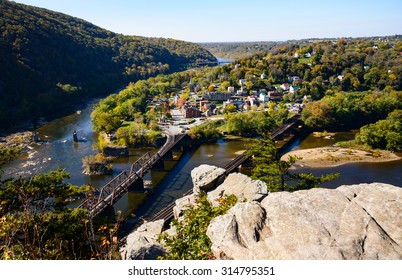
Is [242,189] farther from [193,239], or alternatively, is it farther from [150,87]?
[150,87]

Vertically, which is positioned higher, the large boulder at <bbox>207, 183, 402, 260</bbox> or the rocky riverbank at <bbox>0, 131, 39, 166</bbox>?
the large boulder at <bbox>207, 183, 402, 260</bbox>

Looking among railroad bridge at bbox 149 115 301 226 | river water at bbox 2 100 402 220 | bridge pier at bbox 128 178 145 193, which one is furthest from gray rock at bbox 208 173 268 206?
bridge pier at bbox 128 178 145 193

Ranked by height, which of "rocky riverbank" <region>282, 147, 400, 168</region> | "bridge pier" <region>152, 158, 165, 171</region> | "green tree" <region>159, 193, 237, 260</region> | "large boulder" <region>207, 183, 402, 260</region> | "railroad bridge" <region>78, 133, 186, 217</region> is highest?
"large boulder" <region>207, 183, 402, 260</region>

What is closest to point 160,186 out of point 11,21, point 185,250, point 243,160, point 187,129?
point 243,160

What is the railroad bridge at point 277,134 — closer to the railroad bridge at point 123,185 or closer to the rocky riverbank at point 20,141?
the railroad bridge at point 123,185

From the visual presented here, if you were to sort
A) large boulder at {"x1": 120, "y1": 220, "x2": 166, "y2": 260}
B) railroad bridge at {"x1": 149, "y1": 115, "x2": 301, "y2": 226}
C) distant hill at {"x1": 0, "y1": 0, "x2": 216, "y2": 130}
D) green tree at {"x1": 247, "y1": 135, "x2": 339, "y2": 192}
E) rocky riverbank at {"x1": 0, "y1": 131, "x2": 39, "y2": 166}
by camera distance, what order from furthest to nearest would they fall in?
distant hill at {"x1": 0, "y1": 0, "x2": 216, "y2": 130} < rocky riverbank at {"x1": 0, "y1": 131, "x2": 39, "y2": 166} < railroad bridge at {"x1": 149, "y1": 115, "x2": 301, "y2": 226} < green tree at {"x1": 247, "y1": 135, "x2": 339, "y2": 192} < large boulder at {"x1": 120, "y1": 220, "x2": 166, "y2": 260}

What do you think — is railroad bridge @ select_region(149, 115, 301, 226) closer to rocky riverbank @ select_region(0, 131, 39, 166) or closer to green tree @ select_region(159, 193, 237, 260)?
green tree @ select_region(159, 193, 237, 260)

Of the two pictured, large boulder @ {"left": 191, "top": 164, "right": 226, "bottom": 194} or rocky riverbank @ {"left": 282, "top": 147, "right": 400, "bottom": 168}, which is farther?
rocky riverbank @ {"left": 282, "top": 147, "right": 400, "bottom": 168}
